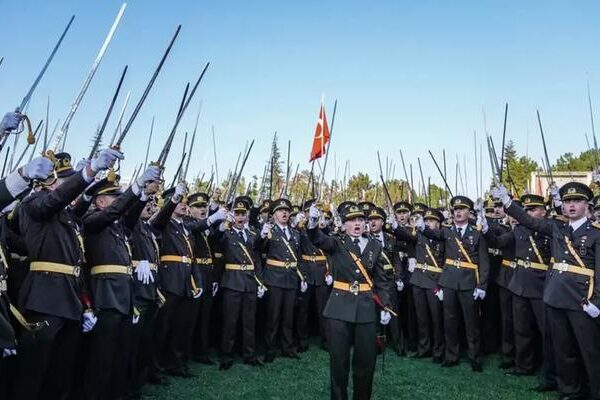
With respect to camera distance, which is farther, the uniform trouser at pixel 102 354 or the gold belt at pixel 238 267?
the gold belt at pixel 238 267

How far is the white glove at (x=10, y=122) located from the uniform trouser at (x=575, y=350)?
20.4 feet

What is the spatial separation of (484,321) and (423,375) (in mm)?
2088

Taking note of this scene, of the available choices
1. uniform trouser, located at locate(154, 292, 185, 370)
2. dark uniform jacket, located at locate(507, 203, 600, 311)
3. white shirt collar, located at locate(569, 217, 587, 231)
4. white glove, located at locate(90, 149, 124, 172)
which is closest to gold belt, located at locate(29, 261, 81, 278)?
white glove, located at locate(90, 149, 124, 172)

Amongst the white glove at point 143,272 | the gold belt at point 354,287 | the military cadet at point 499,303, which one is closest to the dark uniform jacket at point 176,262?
the white glove at point 143,272

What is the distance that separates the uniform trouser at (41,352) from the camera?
4.27 meters

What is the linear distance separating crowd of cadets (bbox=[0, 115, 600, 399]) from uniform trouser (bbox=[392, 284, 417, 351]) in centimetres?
4

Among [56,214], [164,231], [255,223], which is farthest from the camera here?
[255,223]

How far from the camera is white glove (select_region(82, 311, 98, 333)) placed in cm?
491

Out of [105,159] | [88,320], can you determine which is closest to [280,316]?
[88,320]

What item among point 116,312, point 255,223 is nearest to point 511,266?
point 255,223

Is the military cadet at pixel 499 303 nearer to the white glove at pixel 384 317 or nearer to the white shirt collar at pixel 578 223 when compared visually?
the white shirt collar at pixel 578 223

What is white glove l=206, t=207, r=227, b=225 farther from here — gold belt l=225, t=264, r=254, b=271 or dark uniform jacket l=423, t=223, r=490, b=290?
dark uniform jacket l=423, t=223, r=490, b=290

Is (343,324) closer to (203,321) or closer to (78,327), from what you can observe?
(78,327)

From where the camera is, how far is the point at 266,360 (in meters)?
8.37
